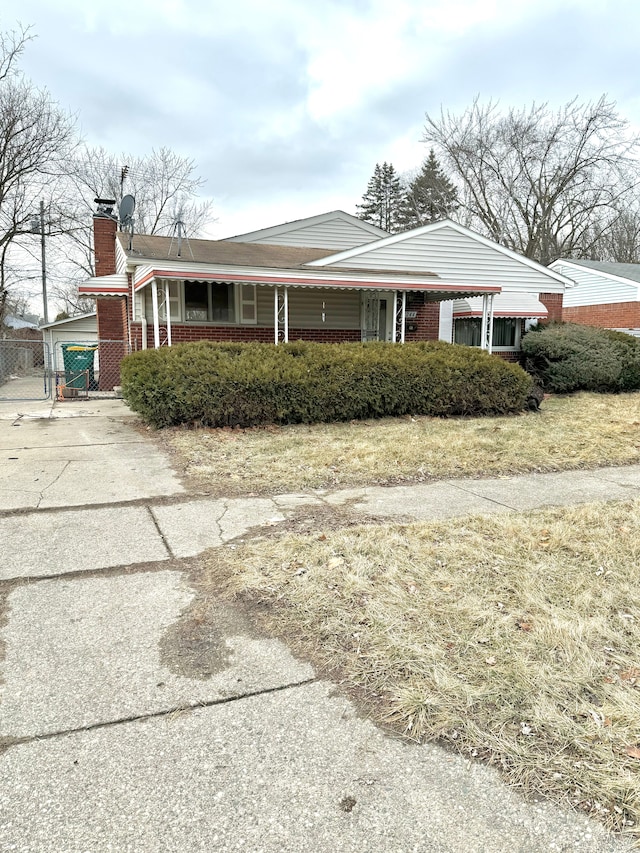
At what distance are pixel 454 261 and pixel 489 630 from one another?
48.7 ft

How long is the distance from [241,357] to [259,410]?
1.04 metres

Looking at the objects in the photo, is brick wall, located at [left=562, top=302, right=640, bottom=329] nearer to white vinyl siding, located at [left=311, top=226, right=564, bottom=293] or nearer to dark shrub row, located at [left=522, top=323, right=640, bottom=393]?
white vinyl siding, located at [left=311, top=226, right=564, bottom=293]

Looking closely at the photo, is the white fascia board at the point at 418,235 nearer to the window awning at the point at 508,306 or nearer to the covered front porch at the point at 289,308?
the covered front porch at the point at 289,308

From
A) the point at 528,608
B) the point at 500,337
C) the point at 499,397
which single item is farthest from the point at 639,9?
the point at 528,608

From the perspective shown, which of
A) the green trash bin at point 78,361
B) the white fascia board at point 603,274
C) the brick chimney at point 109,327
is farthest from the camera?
the white fascia board at point 603,274

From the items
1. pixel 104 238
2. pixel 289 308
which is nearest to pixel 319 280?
pixel 289 308

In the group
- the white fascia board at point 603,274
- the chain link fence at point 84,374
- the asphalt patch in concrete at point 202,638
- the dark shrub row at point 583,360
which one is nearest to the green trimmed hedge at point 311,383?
the dark shrub row at point 583,360

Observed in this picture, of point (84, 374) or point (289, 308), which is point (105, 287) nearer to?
point (84, 374)

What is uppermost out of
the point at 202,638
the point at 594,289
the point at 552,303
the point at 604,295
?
the point at 594,289

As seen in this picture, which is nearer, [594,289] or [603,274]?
[603,274]

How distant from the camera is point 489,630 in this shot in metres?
2.95

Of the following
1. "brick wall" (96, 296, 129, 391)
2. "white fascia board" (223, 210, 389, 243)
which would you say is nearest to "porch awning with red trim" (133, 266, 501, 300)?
"brick wall" (96, 296, 129, 391)

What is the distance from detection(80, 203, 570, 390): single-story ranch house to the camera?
1305 centimetres

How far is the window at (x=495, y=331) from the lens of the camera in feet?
58.0
